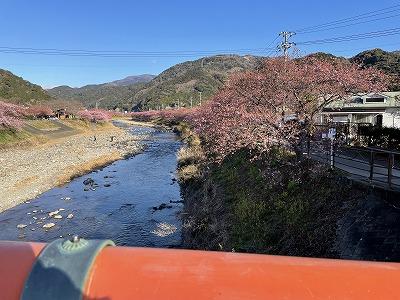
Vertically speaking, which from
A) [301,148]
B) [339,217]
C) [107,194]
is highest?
[301,148]

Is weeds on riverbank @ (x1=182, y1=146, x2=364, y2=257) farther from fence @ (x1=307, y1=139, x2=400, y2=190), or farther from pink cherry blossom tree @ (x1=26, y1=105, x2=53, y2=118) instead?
pink cherry blossom tree @ (x1=26, y1=105, x2=53, y2=118)

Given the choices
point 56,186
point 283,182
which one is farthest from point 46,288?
point 56,186

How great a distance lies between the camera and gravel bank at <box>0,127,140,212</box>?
2319 centimetres

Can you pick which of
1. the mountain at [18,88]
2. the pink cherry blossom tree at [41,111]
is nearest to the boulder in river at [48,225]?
the pink cherry blossom tree at [41,111]

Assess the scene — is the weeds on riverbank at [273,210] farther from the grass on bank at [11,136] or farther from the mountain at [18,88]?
the mountain at [18,88]

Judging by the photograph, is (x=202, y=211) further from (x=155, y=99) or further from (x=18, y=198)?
(x=155, y=99)

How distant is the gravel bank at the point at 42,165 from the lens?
76.1 feet

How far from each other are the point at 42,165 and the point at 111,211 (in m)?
15.3

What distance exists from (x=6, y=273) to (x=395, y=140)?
58.9ft

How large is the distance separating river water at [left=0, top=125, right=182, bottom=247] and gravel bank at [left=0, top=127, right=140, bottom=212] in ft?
3.62

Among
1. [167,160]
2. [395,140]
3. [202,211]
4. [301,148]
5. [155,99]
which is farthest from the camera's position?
[155,99]

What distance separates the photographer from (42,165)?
31547 mm

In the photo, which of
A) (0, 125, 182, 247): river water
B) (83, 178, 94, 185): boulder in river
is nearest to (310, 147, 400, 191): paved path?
(0, 125, 182, 247): river water

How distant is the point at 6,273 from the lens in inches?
66.0
